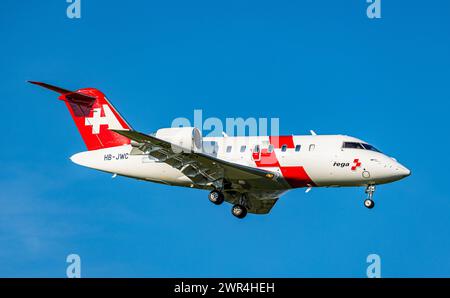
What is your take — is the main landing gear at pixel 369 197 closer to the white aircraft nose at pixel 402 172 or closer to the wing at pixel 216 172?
the white aircraft nose at pixel 402 172

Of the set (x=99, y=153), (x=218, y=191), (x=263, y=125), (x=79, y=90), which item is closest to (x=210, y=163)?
(x=218, y=191)

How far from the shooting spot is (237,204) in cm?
4125

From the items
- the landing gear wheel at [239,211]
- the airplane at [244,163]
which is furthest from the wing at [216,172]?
the landing gear wheel at [239,211]

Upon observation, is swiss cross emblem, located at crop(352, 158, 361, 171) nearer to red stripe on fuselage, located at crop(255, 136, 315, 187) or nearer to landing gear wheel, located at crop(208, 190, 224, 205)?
red stripe on fuselage, located at crop(255, 136, 315, 187)

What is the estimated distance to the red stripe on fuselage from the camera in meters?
38.7

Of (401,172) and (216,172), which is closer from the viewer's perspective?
(401,172)

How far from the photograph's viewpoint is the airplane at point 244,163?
38.0 m

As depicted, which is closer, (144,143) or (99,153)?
(144,143)

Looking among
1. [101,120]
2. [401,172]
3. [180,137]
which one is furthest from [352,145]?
[101,120]

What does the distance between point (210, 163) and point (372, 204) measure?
774cm

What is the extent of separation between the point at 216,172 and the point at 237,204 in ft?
9.41

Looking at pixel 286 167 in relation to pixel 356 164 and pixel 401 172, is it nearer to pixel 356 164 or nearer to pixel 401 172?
pixel 356 164

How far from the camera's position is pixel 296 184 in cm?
3916

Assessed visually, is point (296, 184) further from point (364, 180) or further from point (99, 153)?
point (99, 153)
